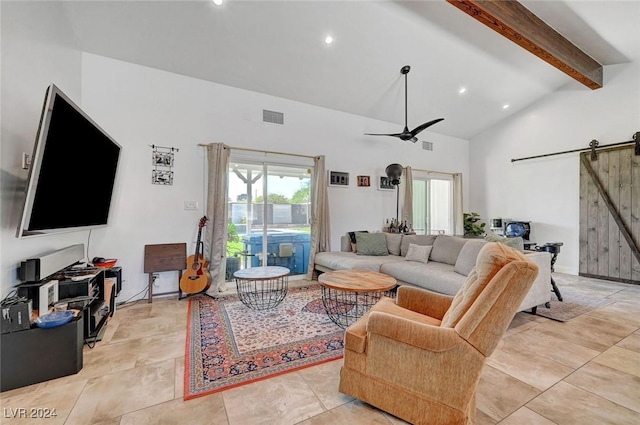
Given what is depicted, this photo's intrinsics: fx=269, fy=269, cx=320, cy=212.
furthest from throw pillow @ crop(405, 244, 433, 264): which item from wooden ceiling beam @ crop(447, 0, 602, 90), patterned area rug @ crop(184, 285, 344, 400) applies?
wooden ceiling beam @ crop(447, 0, 602, 90)

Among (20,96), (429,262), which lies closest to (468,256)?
(429,262)

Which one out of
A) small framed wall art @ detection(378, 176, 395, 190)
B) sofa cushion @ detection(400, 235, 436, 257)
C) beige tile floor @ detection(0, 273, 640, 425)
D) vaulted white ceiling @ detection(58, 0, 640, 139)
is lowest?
beige tile floor @ detection(0, 273, 640, 425)

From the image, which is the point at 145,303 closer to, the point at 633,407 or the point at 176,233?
the point at 176,233

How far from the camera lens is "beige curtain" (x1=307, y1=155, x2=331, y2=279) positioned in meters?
4.86

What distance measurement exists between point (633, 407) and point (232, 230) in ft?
14.7

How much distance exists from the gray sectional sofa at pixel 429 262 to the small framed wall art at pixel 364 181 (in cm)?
118

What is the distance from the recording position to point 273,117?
466 centimetres

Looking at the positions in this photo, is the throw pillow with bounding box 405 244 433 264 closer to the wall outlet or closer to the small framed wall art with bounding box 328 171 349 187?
the small framed wall art with bounding box 328 171 349 187

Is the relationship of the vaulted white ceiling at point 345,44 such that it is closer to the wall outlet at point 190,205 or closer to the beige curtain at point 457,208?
the wall outlet at point 190,205

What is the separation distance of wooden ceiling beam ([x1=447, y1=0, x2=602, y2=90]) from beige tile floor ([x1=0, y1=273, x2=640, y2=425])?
3.54m

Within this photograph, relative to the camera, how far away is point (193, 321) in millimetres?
3025

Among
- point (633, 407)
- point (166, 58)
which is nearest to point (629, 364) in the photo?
point (633, 407)

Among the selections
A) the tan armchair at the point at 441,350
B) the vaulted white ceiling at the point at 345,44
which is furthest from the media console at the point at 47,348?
the vaulted white ceiling at the point at 345,44

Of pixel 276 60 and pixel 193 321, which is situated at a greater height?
pixel 276 60
